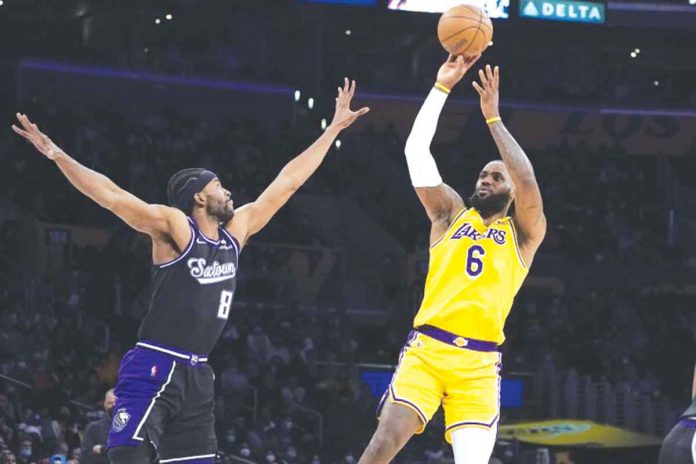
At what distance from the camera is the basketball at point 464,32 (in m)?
8.75

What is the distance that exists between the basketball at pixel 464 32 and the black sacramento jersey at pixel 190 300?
2146 mm

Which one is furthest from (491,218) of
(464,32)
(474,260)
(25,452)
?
(25,452)

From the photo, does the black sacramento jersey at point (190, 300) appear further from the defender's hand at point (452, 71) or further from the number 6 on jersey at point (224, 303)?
the defender's hand at point (452, 71)

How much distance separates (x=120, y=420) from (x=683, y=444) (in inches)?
121

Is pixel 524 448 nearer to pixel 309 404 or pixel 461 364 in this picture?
pixel 309 404

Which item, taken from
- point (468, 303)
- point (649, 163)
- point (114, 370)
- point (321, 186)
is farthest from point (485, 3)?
point (468, 303)

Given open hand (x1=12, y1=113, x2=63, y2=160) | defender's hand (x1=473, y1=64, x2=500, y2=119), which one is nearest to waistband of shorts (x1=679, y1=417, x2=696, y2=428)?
defender's hand (x1=473, y1=64, x2=500, y2=119)

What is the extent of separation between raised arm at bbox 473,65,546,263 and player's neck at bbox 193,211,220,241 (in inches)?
70.1

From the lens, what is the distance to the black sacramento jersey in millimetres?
7734

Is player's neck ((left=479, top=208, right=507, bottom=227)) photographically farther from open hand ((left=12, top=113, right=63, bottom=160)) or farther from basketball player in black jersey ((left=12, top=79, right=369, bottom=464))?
open hand ((left=12, top=113, right=63, bottom=160))

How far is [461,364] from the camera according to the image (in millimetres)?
8016

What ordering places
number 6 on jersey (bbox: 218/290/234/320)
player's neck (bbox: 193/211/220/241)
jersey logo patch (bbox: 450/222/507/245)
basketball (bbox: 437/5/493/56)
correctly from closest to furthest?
number 6 on jersey (bbox: 218/290/234/320)
player's neck (bbox: 193/211/220/241)
jersey logo patch (bbox: 450/222/507/245)
basketball (bbox: 437/5/493/56)

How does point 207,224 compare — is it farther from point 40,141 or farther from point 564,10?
point 564,10

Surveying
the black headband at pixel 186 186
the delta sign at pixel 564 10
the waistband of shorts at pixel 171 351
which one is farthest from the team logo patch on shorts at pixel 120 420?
the delta sign at pixel 564 10
